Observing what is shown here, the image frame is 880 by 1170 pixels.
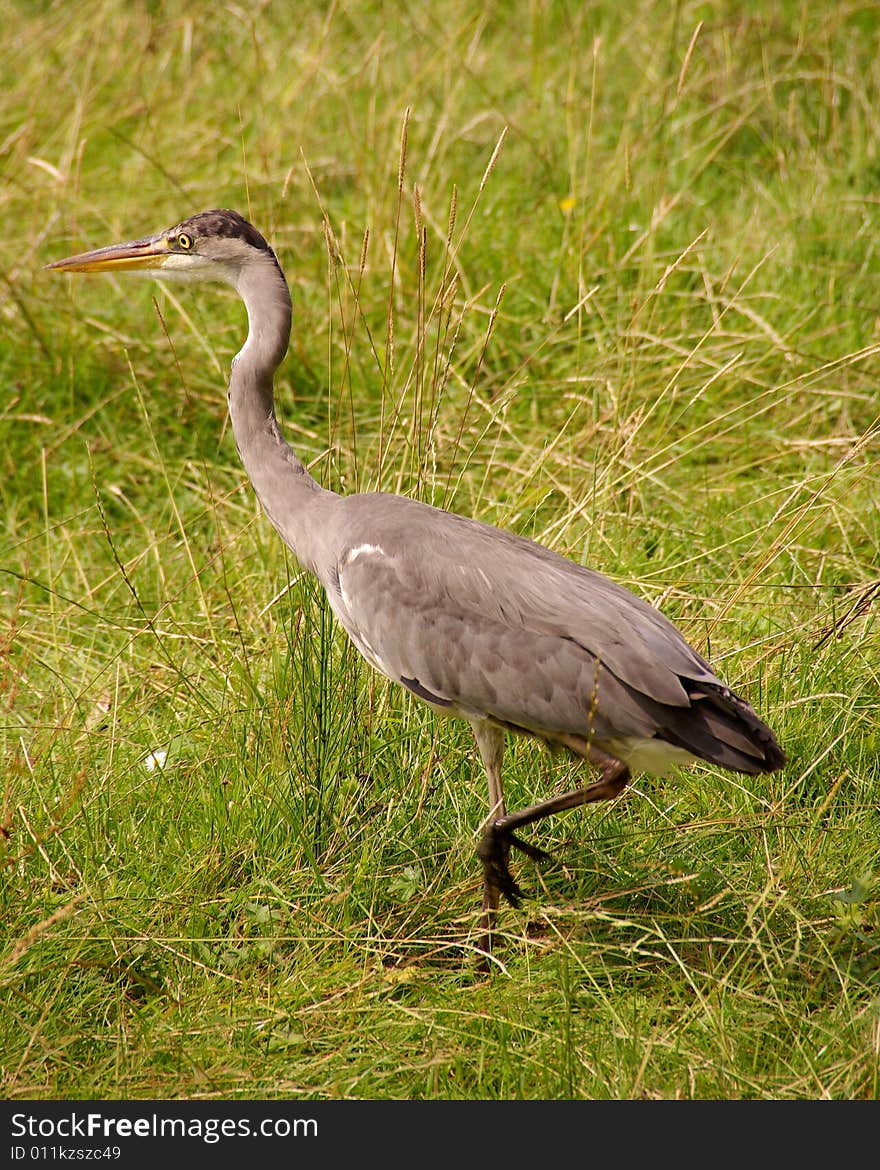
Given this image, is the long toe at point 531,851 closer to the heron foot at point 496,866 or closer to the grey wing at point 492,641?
the heron foot at point 496,866

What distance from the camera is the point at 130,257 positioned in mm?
4227

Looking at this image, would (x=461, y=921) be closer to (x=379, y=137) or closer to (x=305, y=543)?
(x=305, y=543)

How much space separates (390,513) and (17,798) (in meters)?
1.27

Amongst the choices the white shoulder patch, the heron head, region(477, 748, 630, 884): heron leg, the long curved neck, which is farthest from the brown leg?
the heron head

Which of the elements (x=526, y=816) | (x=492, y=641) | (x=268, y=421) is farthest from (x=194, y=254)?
(x=526, y=816)

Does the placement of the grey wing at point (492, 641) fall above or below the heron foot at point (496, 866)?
above

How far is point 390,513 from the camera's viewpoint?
380cm

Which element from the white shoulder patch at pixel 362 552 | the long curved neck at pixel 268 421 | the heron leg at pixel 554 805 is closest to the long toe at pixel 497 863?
the heron leg at pixel 554 805

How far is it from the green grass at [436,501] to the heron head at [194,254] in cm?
31

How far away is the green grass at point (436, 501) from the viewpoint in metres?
3.32

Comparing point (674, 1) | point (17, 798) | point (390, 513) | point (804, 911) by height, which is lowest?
point (17, 798)

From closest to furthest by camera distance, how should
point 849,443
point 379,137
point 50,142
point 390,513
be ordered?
point 390,513 → point 849,443 → point 379,137 → point 50,142

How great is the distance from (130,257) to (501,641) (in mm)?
1693

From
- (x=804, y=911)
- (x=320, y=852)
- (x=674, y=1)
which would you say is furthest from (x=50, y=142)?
(x=804, y=911)
